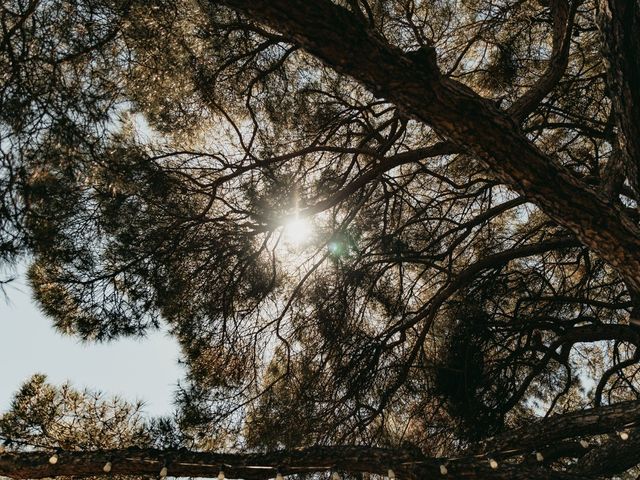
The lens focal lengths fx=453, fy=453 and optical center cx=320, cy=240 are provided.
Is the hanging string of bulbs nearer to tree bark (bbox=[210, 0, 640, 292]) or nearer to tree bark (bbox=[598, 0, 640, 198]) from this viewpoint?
tree bark (bbox=[210, 0, 640, 292])

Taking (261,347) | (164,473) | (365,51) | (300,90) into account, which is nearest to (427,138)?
(300,90)

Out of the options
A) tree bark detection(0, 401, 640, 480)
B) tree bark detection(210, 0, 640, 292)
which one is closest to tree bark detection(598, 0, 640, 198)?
tree bark detection(210, 0, 640, 292)

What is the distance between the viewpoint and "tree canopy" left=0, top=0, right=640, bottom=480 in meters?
1.81

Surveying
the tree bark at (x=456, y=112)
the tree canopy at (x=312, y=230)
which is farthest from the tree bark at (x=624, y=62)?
the tree bark at (x=456, y=112)

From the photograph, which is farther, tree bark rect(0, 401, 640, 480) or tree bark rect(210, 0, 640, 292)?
tree bark rect(0, 401, 640, 480)

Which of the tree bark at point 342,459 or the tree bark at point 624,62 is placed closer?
the tree bark at point 624,62

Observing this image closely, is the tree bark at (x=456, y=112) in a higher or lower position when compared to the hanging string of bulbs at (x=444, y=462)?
higher

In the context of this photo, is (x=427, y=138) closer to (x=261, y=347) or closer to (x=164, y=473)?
(x=261, y=347)

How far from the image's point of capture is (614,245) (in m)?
1.66

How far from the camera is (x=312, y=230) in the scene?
3.28m

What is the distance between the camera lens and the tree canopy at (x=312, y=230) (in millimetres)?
1810

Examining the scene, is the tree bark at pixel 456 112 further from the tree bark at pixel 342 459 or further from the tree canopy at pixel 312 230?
the tree bark at pixel 342 459

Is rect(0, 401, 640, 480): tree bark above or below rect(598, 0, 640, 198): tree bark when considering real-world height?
below

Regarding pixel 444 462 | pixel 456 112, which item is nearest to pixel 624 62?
pixel 456 112
